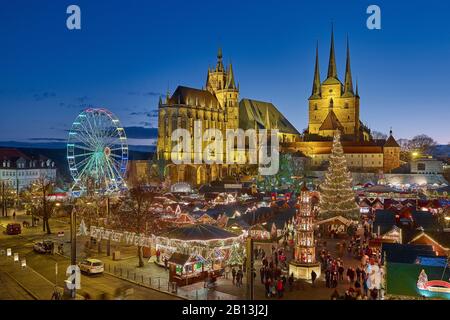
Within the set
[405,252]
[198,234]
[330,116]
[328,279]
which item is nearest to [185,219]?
[198,234]

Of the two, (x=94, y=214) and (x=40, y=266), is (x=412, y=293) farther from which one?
(x=94, y=214)

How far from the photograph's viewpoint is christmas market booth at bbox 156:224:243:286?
18375 mm

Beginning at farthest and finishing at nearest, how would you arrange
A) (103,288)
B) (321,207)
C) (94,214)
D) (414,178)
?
(414,178)
(94,214)
(321,207)
(103,288)

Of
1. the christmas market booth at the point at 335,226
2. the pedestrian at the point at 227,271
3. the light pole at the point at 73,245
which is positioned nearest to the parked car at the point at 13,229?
the light pole at the point at 73,245

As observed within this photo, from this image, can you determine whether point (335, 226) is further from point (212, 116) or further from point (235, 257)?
point (212, 116)

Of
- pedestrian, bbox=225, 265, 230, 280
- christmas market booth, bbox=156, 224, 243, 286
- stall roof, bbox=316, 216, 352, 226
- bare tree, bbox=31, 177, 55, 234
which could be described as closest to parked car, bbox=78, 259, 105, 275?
christmas market booth, bbox=156, 224, 243, 286

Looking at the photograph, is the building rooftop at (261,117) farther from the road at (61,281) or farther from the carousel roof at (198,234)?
the carousel roof at (198,234)

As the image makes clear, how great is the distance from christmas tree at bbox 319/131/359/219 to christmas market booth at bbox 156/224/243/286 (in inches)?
472

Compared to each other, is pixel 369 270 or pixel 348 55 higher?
pixel 348 55

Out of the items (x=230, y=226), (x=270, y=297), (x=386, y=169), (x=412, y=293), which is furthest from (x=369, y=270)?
(x=386, y=169)

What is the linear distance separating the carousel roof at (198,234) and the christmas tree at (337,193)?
12.5 m

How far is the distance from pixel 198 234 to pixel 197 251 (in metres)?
1.02

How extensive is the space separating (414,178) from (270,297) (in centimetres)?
5445

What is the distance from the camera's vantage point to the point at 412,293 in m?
13.4
